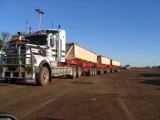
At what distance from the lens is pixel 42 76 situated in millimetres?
15242

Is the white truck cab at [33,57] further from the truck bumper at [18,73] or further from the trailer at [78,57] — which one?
the trailer at [78,57]

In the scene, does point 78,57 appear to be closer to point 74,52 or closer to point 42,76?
point 74,52

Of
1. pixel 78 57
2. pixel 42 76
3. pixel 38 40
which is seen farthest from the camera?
pixel 78 57

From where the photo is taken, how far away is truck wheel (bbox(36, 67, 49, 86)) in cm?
1497

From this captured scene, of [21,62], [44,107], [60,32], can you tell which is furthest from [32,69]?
[44,107]

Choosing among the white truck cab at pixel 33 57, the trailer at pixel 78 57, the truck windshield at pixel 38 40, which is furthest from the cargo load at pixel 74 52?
the truck windshield at pixel 38 40

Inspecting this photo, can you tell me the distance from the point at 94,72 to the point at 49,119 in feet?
86.7

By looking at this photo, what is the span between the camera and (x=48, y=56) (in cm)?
1648

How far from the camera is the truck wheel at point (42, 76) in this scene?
15.0 meters

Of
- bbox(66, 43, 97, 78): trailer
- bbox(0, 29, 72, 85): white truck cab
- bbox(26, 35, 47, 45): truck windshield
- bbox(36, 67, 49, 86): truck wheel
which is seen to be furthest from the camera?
bbox(66, 43, 97, 78): trailer

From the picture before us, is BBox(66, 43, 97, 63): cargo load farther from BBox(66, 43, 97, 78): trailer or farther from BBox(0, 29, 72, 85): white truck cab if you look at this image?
BBox(0, 29, 72, 85): white truck cab

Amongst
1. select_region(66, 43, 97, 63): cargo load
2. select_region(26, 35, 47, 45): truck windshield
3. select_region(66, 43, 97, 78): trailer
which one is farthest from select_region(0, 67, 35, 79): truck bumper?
select_region(66, 43, 97, 63): cargo load

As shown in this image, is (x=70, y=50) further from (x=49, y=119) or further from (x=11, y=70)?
(x=49, y=119)

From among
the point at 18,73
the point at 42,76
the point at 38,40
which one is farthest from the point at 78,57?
the point at 18,73
